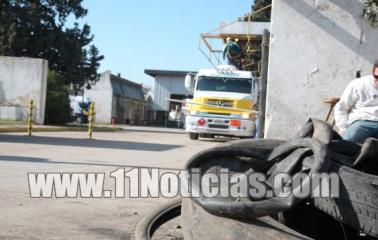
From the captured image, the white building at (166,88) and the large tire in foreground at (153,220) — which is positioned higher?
the white building at (166,88)

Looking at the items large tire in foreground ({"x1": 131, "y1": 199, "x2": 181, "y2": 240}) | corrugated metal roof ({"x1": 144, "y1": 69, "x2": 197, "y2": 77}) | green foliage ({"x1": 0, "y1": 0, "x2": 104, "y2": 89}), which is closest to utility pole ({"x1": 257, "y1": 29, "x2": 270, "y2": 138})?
large tire in foreground ({"x1": 131, "y1": 199, "x2": 181, "y2": 240})

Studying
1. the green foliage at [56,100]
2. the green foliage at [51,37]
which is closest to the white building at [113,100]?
the green foliage at [51,37]

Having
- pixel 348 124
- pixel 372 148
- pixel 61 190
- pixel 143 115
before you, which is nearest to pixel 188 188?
pixel 372 148

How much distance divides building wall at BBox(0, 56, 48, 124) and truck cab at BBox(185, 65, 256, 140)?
9891mm

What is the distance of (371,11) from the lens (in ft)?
22.5

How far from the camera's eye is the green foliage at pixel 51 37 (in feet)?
106

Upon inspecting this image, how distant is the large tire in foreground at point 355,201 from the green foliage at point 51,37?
30.9 metres

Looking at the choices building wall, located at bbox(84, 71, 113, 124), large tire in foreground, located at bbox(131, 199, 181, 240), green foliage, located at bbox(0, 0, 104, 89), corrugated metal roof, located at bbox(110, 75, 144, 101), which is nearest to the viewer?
large tire in foreground, located at bbox(131, 199, 181, 240)

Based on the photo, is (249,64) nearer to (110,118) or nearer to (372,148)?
(372,148)

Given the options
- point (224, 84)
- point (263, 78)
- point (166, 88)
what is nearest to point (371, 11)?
point (263, 78)

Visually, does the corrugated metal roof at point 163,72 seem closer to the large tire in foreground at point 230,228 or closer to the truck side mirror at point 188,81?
the truck side mirror at point 188,81

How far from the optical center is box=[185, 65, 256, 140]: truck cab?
19234 millimetres

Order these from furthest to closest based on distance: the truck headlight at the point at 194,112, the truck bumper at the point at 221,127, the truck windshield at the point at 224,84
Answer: the truck headlight at the point at 194,112 → the truck bumper at the point at 221,127 → the truck windshield at the point at 224,84

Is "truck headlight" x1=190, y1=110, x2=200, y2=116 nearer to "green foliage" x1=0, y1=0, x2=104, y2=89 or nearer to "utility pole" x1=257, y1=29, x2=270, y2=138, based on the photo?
"utility pole" x1=257, y1=29, x2=270, y2=138
